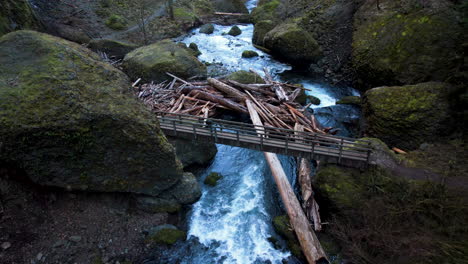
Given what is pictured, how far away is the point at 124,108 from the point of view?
1005 cm

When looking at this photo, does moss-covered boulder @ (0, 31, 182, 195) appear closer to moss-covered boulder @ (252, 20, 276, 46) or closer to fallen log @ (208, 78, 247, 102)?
fallen log @ (208, 78, 247, 102)

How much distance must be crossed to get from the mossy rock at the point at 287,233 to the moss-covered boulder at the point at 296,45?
58.9 ft

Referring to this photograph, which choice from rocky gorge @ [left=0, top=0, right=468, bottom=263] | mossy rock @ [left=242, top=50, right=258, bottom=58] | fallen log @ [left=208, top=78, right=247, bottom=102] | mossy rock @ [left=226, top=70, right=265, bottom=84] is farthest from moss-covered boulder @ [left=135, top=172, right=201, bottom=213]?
mossy rock @ [left=242, top=50, right=258, bottom=58]

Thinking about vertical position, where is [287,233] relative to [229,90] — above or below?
below

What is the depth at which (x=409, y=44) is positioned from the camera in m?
18.9

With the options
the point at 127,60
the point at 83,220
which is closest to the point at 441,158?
the point at 83,220

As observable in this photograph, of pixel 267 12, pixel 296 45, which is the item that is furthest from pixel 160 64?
pixel 267 12

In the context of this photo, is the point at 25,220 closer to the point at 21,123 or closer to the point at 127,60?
the point at 21,123

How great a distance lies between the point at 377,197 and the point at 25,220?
42.2ft

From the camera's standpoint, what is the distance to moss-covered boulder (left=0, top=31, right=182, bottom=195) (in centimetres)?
868

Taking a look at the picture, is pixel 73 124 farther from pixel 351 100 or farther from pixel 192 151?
pixel 351 100

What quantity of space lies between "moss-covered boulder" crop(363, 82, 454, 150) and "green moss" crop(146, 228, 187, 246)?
1181 cm

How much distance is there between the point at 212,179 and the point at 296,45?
16928 millimetres

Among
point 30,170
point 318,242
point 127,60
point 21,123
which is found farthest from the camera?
point 127,60
